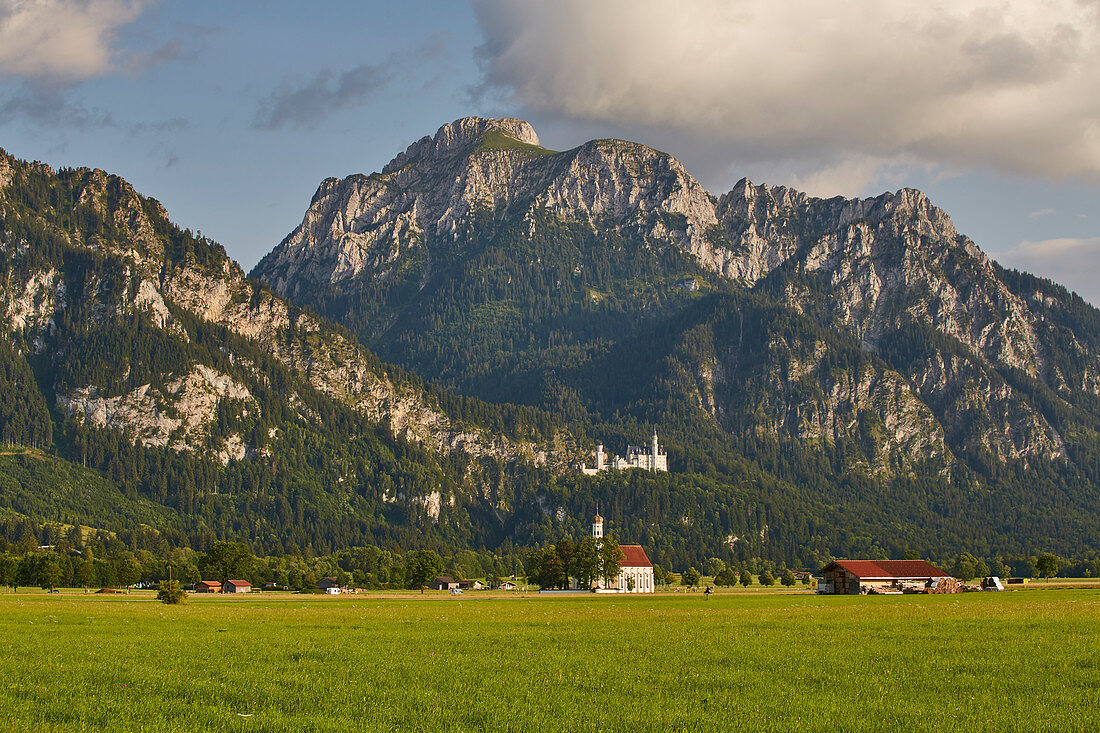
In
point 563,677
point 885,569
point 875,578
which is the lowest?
point 563,677

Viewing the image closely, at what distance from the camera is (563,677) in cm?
4250

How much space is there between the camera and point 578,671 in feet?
146

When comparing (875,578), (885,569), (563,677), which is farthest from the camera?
(885,569)

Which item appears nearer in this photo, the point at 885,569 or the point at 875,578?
the point at 875,578

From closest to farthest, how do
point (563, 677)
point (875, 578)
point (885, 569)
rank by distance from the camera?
point (563, 677)
point (875, 578)
point (885, 569)

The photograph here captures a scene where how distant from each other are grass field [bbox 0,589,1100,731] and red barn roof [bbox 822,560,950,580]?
9271cm

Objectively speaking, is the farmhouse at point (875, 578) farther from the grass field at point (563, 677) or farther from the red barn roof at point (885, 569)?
the grass field at point (563, 677)

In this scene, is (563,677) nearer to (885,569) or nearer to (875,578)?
(875,578)

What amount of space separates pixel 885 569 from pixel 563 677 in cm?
13304

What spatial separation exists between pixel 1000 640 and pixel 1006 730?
24353 mm

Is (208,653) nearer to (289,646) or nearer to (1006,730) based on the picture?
(289,646)

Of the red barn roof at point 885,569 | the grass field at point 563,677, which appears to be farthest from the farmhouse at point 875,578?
the grass field at point 563,677

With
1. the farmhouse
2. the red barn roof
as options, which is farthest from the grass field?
the red barn roof

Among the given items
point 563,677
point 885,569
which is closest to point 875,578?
point 885,569
